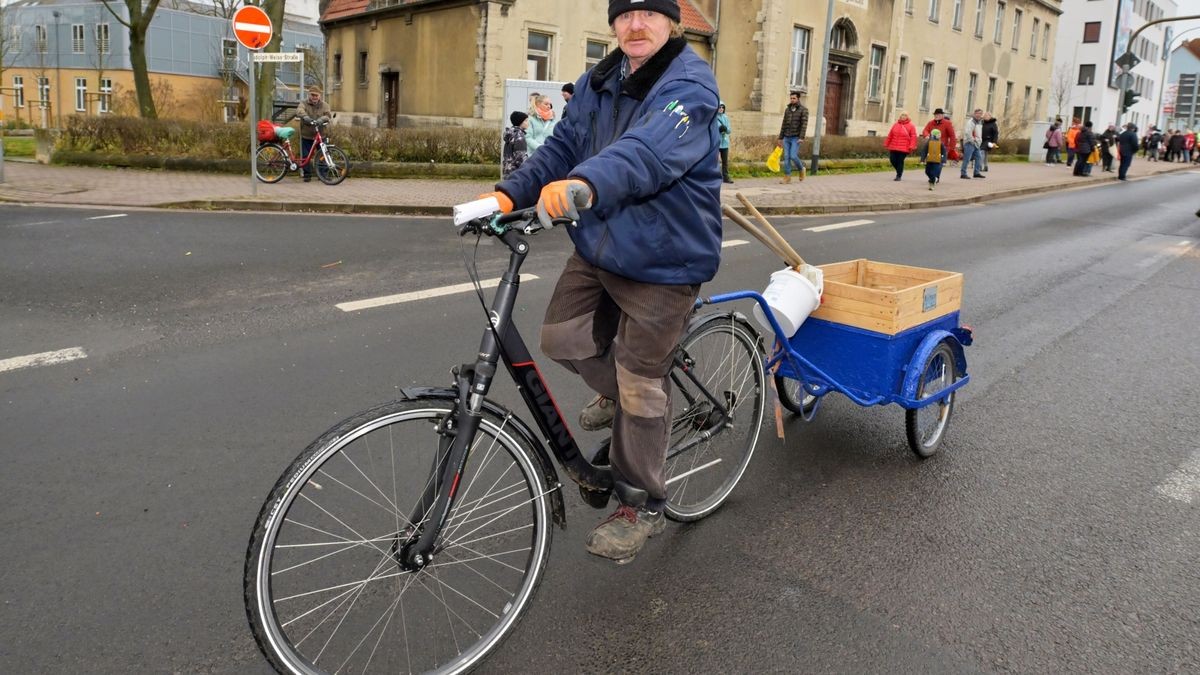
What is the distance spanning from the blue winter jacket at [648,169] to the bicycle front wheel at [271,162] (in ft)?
50.6

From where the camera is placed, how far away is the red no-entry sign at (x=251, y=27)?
1371 cm

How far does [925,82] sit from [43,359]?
150ft

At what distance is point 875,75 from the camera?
40.2 metres

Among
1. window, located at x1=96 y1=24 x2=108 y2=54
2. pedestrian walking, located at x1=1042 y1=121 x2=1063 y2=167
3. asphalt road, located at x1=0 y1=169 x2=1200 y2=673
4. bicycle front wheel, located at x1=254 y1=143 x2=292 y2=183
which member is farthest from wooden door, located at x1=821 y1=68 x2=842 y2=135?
window, located at x1=96 y1=24 x2=108 y2=54

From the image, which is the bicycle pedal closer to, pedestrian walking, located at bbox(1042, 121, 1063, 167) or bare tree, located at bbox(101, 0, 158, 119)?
bare tree, located at bbox(101, 0, 158, 119)

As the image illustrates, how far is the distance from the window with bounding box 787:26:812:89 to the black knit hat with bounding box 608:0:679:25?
34.0m

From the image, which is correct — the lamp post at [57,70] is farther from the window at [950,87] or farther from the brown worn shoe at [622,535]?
the brown worn shoe at [622,535]

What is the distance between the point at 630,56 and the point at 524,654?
73.2 inches

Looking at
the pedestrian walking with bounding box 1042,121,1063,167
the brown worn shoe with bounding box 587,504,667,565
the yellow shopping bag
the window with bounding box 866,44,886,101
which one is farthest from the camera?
the window with bounding box 866,44,886,101

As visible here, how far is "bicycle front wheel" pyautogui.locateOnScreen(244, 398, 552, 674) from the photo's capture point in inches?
92.7

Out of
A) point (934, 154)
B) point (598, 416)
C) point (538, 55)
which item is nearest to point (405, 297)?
point (598, 416)

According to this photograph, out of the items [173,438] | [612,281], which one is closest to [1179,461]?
[612,281]

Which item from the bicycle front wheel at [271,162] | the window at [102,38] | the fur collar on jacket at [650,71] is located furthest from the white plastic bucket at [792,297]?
the window at [102,38]

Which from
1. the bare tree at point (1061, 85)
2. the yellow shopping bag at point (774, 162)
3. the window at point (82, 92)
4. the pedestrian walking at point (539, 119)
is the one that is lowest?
the yellow shopping bag at point (774, 162)
